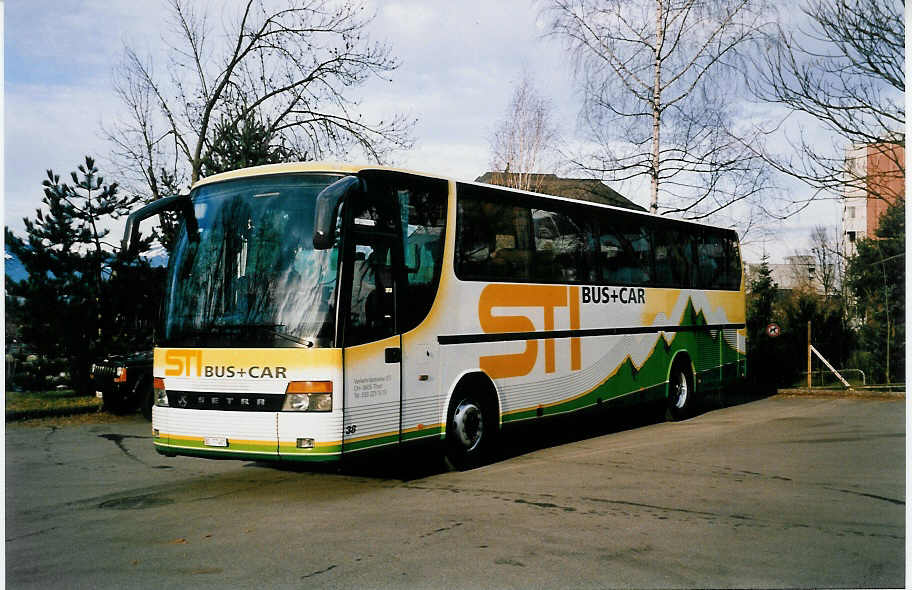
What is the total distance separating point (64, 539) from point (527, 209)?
677cm

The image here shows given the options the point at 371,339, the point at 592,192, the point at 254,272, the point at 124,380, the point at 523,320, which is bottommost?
the point at 124,380

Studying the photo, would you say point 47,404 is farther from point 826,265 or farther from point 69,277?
point 826,265

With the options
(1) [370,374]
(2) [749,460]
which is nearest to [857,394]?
(2) [749,460]

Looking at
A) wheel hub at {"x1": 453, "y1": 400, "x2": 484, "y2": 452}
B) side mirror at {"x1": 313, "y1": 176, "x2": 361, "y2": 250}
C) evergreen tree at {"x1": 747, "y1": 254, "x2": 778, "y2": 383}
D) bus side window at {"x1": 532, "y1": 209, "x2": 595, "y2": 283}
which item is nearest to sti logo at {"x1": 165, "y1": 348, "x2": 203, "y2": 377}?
side mirror at {"x1": 313, "y1": 176, "x2": 361, "y2": 250}

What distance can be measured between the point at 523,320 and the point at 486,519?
4196mm

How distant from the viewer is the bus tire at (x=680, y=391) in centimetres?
1574

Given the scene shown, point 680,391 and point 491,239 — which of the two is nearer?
point 491,239

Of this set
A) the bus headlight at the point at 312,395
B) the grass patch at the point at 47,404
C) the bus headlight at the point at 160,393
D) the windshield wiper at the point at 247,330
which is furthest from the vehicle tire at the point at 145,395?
the bus headlight at the point at 312,395

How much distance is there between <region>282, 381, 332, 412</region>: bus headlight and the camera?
27.4 ft

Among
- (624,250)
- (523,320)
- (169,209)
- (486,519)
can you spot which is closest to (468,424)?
(523,320)

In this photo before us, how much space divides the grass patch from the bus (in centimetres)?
953

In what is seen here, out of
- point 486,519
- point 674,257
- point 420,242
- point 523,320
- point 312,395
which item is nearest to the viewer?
point 486,519

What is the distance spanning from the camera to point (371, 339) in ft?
29.1

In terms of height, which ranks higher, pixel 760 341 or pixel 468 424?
pixel 760 341
